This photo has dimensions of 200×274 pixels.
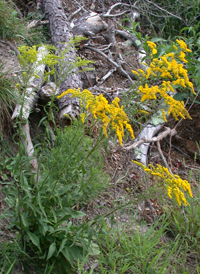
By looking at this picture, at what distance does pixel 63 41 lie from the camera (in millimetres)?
3945

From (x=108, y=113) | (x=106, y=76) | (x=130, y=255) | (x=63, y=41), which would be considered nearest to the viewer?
(x=108, y=113)

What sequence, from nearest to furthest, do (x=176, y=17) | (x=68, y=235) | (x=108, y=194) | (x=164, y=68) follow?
1. (x=68, y=235)
2. (x=164, y=68)
3. (x=108, y=194)
4. (x=176, y=17)

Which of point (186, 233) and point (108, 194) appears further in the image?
point (108, 194)

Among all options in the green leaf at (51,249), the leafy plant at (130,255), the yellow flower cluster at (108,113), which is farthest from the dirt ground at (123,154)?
the yellow flower cluster at (108,113)

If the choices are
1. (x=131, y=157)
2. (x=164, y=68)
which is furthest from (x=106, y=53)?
(x=164, y=68)

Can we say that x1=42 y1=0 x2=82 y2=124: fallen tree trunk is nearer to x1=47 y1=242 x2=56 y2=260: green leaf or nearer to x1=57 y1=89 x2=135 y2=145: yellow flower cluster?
x1=57 y1=89 x2=135 y2=145: yellow flower cluster

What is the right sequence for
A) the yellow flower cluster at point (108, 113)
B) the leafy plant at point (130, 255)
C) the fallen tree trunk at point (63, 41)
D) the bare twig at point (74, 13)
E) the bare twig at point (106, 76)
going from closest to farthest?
the yellow flower cluster at point (108, 113) < the leafy plant at point (130, 255) < the fallen tree trunk at point (63, 41) < the bare twig at point (106, 76) < the bare twig at point (74, 13)

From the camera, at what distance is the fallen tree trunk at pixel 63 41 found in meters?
3.03

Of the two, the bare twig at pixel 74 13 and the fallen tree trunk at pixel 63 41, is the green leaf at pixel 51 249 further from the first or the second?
the bare twig at pixel 74 13

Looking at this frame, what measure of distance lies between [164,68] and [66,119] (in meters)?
Result: 1.40

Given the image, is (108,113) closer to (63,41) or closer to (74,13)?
(63,41)

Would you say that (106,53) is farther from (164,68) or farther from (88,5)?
(164,68)

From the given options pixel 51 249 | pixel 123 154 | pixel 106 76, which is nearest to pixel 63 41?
pixel 106 76

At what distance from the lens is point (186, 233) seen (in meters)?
2.61
